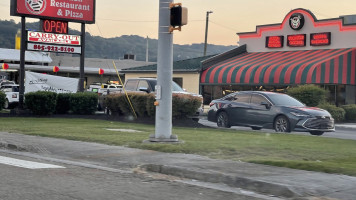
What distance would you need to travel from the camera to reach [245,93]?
21.9m

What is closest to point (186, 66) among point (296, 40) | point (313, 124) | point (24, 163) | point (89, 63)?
point (296, 40)

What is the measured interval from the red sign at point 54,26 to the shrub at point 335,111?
47.9 ft

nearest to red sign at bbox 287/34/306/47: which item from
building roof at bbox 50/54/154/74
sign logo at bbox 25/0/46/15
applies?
sign logo at bbox 25/0/46/15

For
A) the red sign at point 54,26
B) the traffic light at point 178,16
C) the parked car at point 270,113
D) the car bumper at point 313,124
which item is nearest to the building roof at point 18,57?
the red sign at point 54,26

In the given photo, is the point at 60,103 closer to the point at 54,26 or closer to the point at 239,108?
the point at 54,26

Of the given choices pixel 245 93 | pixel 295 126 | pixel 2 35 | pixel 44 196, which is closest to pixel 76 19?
pixel 245 93

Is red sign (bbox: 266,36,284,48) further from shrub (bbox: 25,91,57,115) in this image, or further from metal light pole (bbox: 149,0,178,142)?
metal light pole (bbox: 149,0,178,142)

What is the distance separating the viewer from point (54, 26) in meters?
26.7

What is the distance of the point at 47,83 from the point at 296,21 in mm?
20478

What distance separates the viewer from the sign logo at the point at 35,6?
25172mm

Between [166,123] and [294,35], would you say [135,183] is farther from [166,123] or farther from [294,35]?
[294,35]

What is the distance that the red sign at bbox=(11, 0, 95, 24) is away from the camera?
25.0 meters

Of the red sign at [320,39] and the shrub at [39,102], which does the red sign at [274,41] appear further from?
the shrub at [39,102]

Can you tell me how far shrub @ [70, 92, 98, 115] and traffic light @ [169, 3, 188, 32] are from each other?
43.4 ft
